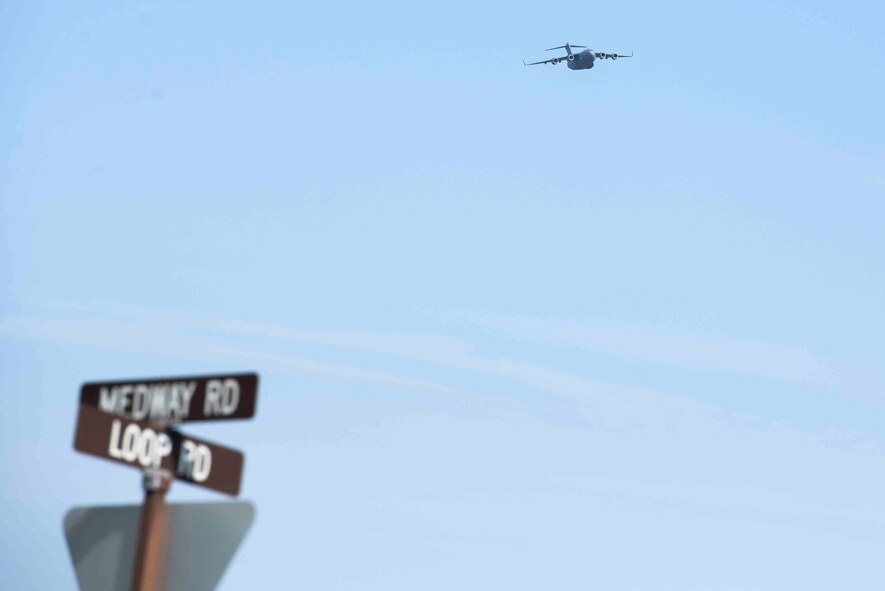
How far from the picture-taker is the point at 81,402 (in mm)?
9562

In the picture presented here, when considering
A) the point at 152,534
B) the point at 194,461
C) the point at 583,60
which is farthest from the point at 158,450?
the point at 583,60

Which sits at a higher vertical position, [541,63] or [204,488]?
[541,63]

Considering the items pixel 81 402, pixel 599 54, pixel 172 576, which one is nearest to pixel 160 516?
pixel 172 576

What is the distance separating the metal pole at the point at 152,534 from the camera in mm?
8992

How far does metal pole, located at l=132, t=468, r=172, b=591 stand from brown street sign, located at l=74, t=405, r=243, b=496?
0.27 ft

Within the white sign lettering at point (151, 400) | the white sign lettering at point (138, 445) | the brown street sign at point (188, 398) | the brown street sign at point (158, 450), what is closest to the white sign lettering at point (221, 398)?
the brown street sign at point (188, 398)

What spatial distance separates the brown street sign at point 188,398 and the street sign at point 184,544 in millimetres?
546

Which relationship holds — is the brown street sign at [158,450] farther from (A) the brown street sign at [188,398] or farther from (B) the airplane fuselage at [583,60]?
(B) the airplane fuselage at [583,60]

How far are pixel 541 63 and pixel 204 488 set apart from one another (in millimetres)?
86896

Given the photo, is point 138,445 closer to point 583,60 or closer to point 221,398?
point 221,398

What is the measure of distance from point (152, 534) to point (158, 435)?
563 mm

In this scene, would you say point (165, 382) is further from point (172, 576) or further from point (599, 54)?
point (599, 54)

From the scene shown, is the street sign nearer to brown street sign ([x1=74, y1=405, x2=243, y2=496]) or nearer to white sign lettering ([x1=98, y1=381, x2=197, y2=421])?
brown street sign ([x1=74, y1=405, x2=243, y2=496])

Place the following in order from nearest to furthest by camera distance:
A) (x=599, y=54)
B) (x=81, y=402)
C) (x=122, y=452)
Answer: (x=122, y=452) < (x=81, y=402) < (x=599, y=54)
